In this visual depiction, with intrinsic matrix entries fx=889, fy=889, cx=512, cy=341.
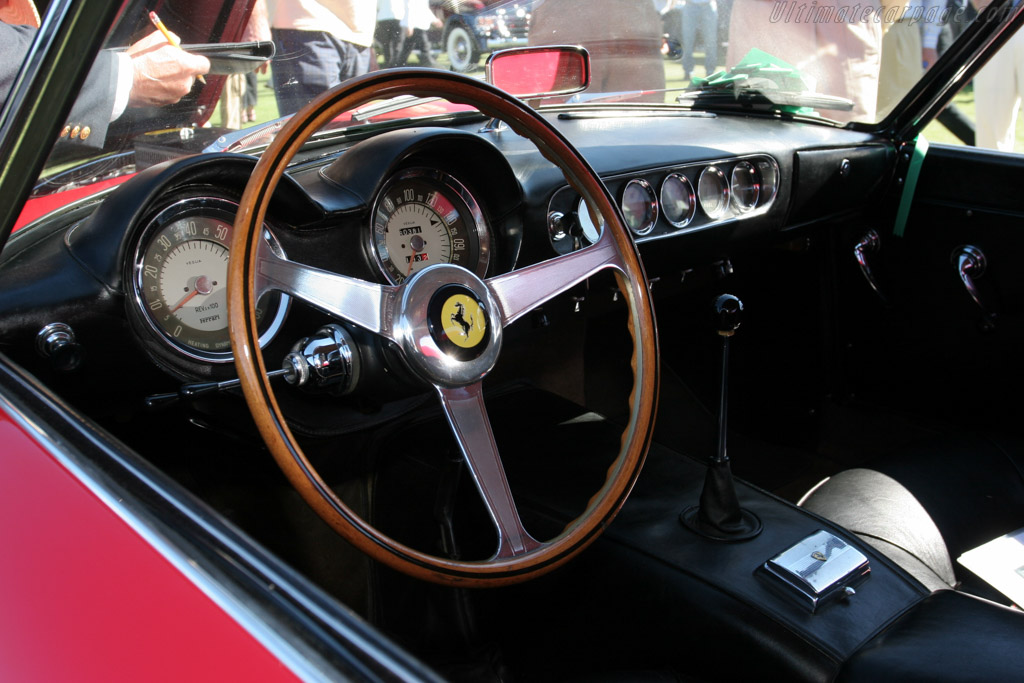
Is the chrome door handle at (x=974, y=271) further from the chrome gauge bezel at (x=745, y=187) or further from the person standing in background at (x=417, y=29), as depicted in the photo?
the person standing in background at (x=417, y=29)

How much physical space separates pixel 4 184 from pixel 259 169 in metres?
0.35

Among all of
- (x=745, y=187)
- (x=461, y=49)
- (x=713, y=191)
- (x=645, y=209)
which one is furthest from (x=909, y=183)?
(x=461, y=49)

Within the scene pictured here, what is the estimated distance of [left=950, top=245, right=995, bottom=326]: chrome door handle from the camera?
2424mm

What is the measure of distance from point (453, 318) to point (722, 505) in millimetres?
656

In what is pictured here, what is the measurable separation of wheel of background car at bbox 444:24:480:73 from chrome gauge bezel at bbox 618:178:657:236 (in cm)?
48

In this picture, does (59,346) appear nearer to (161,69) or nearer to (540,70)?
(161,69)

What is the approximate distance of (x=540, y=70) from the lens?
2.16 meters

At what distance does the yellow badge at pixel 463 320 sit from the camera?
4.20 ft

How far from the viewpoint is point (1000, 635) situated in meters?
1.25

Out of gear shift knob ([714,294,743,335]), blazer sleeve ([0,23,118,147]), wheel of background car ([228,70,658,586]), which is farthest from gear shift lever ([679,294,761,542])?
blazer sleeve ([0,23,118,147])

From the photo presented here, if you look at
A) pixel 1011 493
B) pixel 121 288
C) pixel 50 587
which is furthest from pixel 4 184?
pixel 1011 493

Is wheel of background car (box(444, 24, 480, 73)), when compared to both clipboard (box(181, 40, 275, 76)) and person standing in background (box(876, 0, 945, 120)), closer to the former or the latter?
clipboard (box(181, 40, 275, 76))

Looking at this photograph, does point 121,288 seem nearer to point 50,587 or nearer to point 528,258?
point 50,587

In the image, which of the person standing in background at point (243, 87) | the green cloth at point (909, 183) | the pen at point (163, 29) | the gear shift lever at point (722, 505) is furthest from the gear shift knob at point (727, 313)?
the green cloth at point (909, 183)
